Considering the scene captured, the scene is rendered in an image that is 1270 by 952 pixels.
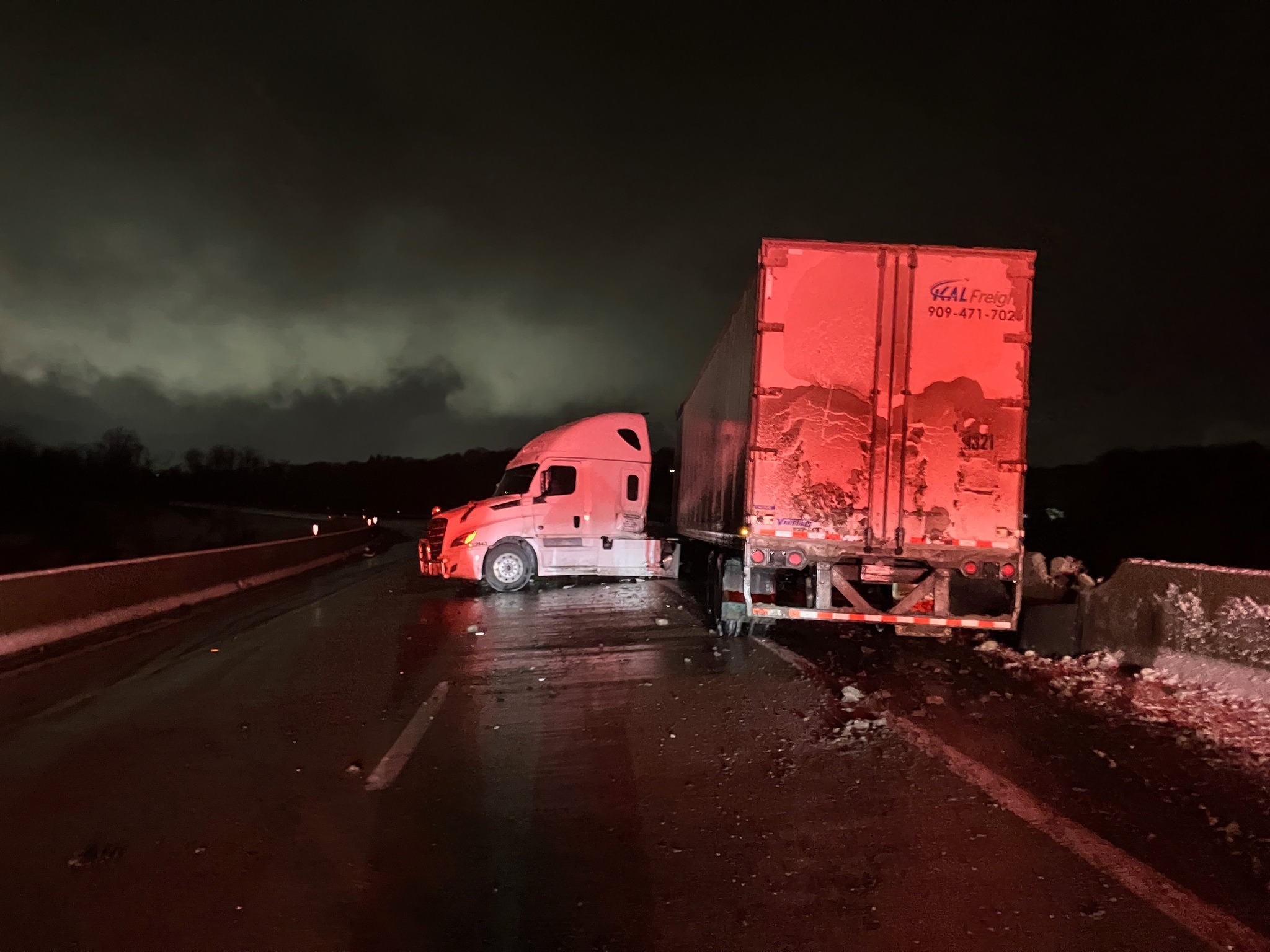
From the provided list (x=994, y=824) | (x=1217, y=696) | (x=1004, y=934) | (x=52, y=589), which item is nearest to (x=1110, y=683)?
(x=1217, y=696)

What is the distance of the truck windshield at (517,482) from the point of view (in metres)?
15.6

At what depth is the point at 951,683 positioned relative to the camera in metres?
7.83

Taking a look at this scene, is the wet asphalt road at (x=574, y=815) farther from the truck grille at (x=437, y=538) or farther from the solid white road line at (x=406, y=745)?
the truck grille at (x=437, y=538)

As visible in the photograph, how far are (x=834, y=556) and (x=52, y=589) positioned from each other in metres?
9.11

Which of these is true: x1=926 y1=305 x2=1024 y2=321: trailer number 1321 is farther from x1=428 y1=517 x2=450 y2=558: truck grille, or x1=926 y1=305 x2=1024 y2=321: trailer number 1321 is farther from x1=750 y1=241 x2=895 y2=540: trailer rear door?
x1=428 y1=517 x2=450 y2=558: truck grille

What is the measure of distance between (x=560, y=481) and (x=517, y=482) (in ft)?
3.44

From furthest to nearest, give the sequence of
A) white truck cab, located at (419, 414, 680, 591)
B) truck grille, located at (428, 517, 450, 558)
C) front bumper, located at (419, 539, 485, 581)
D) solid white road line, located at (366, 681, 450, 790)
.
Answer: truck grille, located at (428, 517, 450, 558) < white truck cab, located at (419, 414, 680, 591) < front bumper, located at (419, 539, 485, 581) < solid white road line, located at (366, 681, 450, 790)

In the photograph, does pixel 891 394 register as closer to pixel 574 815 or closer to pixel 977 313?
pixel 977 313

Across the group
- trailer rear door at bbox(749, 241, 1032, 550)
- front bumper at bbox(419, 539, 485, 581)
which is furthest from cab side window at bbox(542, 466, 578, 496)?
trailer rear door at bbox(749, 241, 1032, 550)

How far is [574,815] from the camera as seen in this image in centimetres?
459

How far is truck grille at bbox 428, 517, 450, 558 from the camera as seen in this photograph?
1542cm

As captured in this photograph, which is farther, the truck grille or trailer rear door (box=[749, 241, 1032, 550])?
the truck grille

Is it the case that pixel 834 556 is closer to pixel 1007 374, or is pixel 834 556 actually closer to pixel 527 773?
pixel 1007 374

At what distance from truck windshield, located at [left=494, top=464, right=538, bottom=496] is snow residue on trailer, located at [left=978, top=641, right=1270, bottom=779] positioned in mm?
9239
